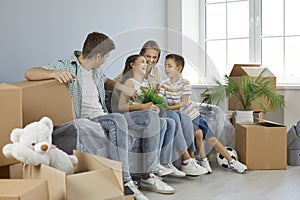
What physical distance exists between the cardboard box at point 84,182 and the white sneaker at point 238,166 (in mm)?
1483

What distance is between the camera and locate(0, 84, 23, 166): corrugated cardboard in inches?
75.7

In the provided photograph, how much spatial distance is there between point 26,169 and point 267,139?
1.84m

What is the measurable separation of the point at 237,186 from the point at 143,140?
28.0 inches

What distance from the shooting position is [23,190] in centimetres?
146

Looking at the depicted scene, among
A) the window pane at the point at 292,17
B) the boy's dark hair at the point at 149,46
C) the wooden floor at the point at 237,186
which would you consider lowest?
the wooden floor at the point at 237,186

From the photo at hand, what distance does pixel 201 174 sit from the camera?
114 inches

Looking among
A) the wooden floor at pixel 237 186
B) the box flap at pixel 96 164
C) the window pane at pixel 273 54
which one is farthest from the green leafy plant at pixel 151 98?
the window pane at pixel 273 54

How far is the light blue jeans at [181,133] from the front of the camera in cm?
238

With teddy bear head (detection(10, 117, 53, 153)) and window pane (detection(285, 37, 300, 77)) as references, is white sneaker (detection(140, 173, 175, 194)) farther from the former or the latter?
window pane (detection(285, 37, 300, 77))

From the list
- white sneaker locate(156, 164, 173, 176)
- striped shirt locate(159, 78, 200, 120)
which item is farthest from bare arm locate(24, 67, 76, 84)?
white sneaker locate(156, 164, 173, 176)

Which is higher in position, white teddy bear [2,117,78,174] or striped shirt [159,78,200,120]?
striped shirt [159,78,200,120]

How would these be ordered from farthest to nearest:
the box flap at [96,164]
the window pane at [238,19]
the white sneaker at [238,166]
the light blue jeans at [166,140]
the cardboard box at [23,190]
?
the window pane at [238,19] → the white sneaker at [238,166] → the light blue jeans at [166,140] → the box flap at [96,164] → the cardboard box at [23,190]

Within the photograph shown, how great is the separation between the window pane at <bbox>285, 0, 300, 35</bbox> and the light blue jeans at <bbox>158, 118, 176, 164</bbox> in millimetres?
2047

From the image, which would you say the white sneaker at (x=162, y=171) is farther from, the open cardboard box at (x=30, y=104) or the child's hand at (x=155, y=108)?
the open cardboard box at (x=30, y=104)
